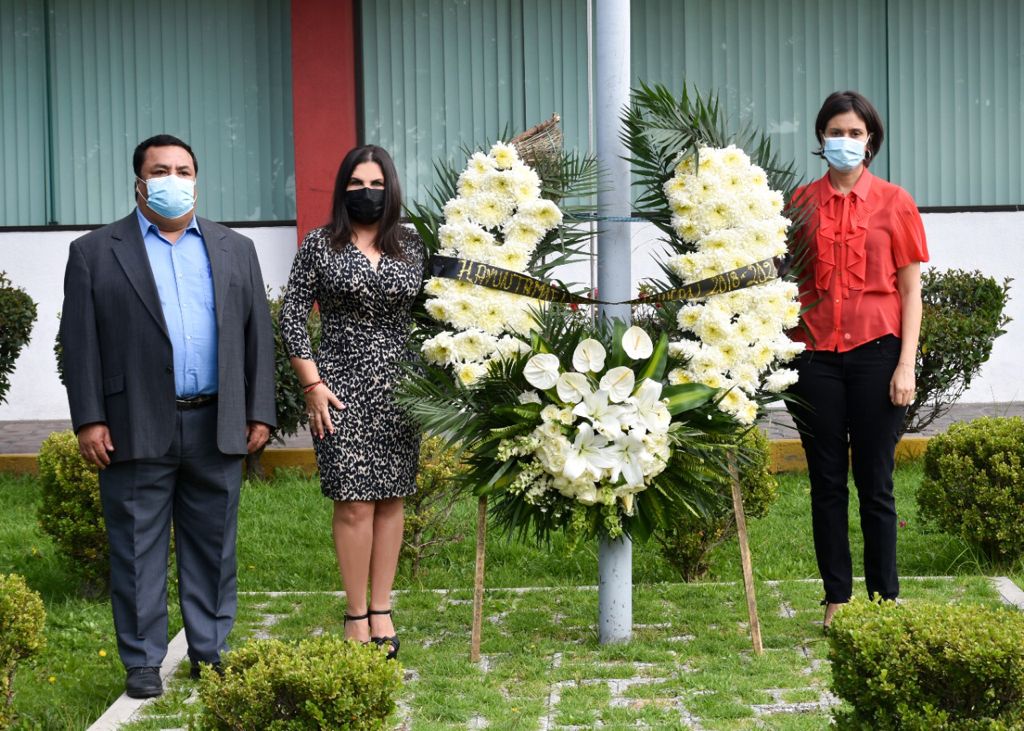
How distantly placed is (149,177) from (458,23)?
666cm

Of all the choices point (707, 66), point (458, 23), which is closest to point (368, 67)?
point (458, 23)

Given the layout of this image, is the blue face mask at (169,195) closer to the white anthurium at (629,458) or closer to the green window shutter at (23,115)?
the white anthurium at (629,458)

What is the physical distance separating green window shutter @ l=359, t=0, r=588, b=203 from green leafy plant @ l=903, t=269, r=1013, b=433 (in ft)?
11.0

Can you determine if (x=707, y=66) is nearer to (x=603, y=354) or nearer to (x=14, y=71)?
(x=14, y=71)

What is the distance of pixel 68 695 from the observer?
4.62 m

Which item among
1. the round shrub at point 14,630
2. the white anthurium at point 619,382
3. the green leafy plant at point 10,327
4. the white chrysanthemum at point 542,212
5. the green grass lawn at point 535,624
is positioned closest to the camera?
the round shrub at point 14,630

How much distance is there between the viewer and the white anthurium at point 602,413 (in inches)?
173

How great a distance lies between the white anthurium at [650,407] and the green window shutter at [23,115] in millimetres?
7956

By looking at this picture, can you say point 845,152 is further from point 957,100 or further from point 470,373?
point 957,100

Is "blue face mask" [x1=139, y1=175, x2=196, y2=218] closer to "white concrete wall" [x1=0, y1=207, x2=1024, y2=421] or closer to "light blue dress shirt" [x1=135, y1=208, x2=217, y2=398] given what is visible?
"light blue dress shirt" [x1=135, y1=208, x2=217, y2=398]

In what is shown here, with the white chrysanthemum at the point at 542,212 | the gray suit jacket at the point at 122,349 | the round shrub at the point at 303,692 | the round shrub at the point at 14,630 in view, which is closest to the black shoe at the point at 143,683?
the round shrub at the point at 14,630

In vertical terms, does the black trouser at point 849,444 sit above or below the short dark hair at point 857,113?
below

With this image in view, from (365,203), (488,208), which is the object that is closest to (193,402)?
(365,203)

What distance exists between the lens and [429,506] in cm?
614
